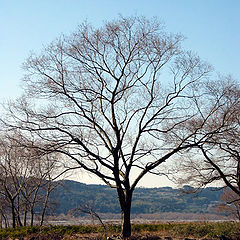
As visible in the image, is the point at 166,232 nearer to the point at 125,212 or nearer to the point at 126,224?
the point at 126,224

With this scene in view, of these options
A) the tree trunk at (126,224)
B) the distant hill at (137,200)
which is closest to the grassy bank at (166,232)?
the tree trunk at (126,224)

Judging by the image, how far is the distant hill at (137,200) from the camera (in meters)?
47.2

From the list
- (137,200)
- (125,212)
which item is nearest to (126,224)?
(125,212)

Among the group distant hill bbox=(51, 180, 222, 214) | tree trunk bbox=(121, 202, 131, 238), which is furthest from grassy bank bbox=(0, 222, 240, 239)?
distant hill bbox=(51, 180, 222, 214)

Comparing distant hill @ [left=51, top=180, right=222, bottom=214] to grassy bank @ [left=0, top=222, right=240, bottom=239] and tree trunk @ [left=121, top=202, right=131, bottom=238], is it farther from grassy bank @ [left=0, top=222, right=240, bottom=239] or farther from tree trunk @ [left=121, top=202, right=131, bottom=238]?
tree trunk @ [left=121, top=202, right=131, bottom=238]

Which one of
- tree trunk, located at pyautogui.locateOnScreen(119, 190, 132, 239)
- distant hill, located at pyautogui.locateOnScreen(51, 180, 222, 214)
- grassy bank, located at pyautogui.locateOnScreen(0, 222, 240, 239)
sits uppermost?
distant hill, located at pyautogui.locateOnScreen(51, 180, 222, 214)

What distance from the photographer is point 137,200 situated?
79.3 m

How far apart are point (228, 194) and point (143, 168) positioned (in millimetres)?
29842

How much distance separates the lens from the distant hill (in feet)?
155

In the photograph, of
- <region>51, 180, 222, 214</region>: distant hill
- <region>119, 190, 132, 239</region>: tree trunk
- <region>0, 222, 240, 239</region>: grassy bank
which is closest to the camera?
<region>0, 222, 240, 239</region>: grassy bank

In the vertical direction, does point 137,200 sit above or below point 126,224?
above

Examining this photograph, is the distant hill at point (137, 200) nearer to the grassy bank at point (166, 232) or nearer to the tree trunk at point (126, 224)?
the grassy bank at point (166, 232)

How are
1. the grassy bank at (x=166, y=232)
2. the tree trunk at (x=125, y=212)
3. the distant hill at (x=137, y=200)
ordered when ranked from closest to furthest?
the grassy bank at (x=166, y=232)
the tree trunk at (x=125, y=212)
the distant hill at (x=137, y=200)

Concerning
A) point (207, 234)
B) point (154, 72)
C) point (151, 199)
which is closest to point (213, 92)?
point (154, 72)
